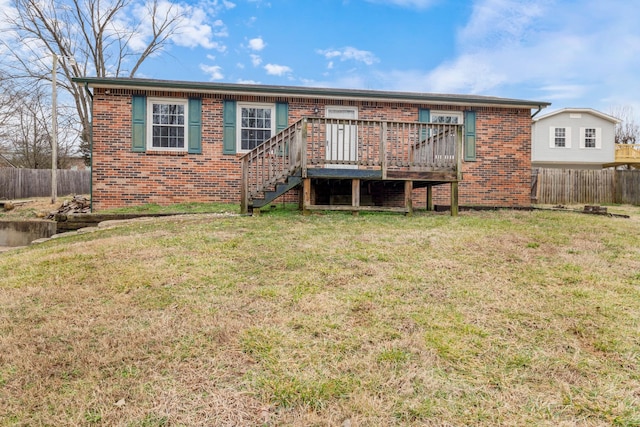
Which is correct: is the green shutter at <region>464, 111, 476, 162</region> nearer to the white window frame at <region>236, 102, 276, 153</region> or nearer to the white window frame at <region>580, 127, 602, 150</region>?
the white window frame at <region>236, 102, 276, 153</region>

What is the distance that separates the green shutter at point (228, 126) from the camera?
10.2 meters

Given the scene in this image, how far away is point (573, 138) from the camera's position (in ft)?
72.2

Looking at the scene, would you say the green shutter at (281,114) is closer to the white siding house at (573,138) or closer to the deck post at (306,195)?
the deck post at (306,195)

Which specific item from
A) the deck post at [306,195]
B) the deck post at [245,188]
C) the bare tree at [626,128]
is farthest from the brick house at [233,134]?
the bare tree at [626,128]

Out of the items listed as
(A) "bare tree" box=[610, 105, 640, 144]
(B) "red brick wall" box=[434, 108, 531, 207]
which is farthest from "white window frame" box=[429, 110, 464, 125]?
(A) "bare tree" box=[610, 105, 640, 144]

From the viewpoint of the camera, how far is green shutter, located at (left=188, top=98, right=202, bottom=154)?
10016 millimetres

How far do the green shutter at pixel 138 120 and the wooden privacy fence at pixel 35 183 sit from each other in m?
9.37

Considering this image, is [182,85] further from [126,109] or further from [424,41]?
[424,41]

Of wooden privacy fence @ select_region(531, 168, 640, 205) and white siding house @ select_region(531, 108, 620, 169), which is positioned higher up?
white siding house @ select_region(531, 108, 620, 169)

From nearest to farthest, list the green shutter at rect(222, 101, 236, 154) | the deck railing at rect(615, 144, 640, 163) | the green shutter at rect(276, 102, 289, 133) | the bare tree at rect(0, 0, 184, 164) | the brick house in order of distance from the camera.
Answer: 1. the brick house
2. the green shutter at rect(222, 101, 236, 154)
3. the green shutter at rect(276, 102, 289, 133)
4. the bare tree at rect(0, 0, 184, 164)
5. the deck railing at rect(615, 144, 640, 163)

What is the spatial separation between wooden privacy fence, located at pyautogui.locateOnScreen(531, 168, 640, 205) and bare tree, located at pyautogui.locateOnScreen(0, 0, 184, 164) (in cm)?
2120

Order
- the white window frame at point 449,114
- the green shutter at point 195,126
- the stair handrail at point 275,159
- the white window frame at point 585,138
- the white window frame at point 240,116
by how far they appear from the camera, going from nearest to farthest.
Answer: the stair handrail at point 275,159 → the green shutter at point 195,126 → the white window frame at point 240,116 → the white window frame at point 449,114 → the white window frame at point 585,138

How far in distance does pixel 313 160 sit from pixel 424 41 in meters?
13.3

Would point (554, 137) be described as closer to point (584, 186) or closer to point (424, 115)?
point (584, 186)
